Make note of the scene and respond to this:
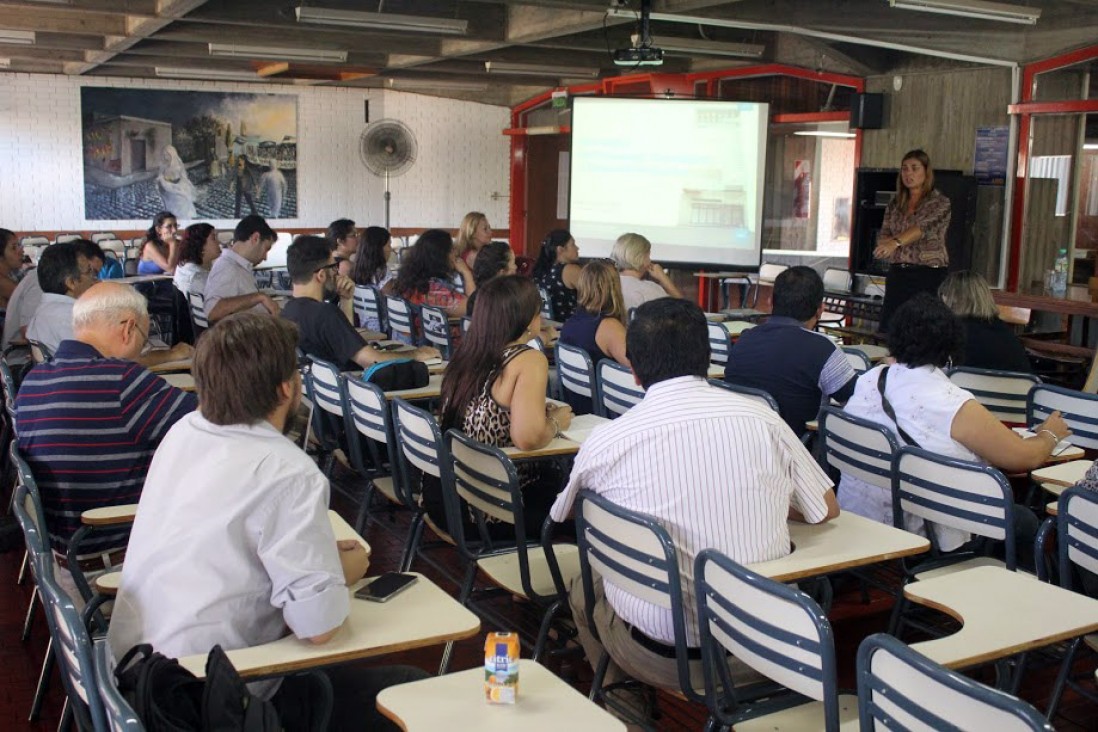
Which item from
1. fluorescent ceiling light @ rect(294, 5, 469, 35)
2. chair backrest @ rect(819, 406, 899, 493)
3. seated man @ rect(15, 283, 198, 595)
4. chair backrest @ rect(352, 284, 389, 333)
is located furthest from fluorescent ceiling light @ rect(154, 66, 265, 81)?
chair backrest @ rect(819, 406, 899, 493)

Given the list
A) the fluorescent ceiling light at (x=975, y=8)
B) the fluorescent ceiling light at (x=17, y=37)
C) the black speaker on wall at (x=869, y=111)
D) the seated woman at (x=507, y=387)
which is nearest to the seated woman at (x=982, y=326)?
the seated woman at (x=507, y=387)

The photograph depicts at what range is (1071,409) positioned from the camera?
15.4 ft

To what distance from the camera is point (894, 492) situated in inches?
143

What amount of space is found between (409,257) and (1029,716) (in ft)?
21.8

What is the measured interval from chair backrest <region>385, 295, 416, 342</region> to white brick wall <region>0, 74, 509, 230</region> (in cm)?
1020

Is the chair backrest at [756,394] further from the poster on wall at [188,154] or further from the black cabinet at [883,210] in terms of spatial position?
the poster on wall at [188,154]

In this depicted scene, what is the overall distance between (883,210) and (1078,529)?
7.93 metres

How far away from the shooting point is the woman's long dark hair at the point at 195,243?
28.6 feet

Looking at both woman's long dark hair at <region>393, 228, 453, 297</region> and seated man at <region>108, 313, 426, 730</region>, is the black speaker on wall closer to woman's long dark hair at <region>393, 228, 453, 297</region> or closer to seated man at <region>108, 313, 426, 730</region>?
woman's long dark hair at <region>393, 228, 453, 297</region>

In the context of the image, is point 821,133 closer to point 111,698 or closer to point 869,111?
point 869,111

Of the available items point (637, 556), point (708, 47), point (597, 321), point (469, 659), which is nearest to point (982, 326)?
point (597, 321)

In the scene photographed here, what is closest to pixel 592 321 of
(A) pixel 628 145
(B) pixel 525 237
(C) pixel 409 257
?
(C) pixel 409 257

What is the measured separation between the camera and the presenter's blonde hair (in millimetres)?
7508

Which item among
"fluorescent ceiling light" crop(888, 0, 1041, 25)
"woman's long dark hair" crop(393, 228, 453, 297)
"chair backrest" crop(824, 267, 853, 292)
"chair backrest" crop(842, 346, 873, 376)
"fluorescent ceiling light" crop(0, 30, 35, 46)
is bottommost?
"chair backrest" crop(842, 346, 873, 376)
